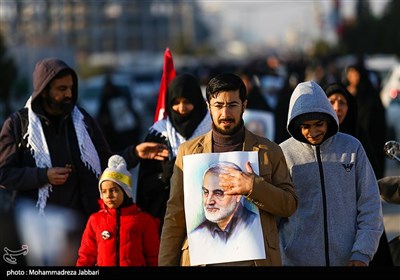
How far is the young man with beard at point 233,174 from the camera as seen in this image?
4.82m

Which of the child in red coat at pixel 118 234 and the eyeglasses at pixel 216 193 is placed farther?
the child in red coat at pixel 118 234

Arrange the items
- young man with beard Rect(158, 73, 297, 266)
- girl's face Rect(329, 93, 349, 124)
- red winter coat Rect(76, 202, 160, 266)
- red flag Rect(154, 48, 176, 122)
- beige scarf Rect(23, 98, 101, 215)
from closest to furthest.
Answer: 1. young man with beard Rect(158, 73, 297, 266)
2. red winter coat Rect(76, 202, 160, 266)
3. beige scarf Rect(23, 98, 101, 215)
4. girl's face Rect(329, 93, 349, 124)
5. red flag Rect(154, 48, 176, 122)

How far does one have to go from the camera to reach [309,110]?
5277 mm

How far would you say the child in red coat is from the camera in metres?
5.81

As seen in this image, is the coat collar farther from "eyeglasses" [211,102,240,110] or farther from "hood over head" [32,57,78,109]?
"hood over head" [32,57,78,109]

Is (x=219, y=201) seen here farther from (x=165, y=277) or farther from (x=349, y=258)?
(x=349, y=258)

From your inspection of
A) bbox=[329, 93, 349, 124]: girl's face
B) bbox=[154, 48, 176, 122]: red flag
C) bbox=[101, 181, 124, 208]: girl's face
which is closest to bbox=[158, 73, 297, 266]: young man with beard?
bbox=[101, 181, 124, 208]: girl's face

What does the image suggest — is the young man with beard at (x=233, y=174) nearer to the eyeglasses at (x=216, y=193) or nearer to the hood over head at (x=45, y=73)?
the eyeglasses at (x=216, y=193)

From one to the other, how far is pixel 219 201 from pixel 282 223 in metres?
0.66

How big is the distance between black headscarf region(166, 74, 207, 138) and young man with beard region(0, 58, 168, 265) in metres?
0.60

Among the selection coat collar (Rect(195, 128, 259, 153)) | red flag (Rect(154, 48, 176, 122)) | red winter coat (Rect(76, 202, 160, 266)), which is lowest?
Result: red winter coat (Rect(76, 202, 160, 266))

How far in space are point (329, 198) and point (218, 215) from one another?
2.17 ft

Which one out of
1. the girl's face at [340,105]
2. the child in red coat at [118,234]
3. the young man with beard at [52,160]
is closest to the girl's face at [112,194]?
the child in red coat at [118,234]

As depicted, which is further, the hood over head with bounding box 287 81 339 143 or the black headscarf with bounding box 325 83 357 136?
the black headscarf with bounding box 325 83 357 136
